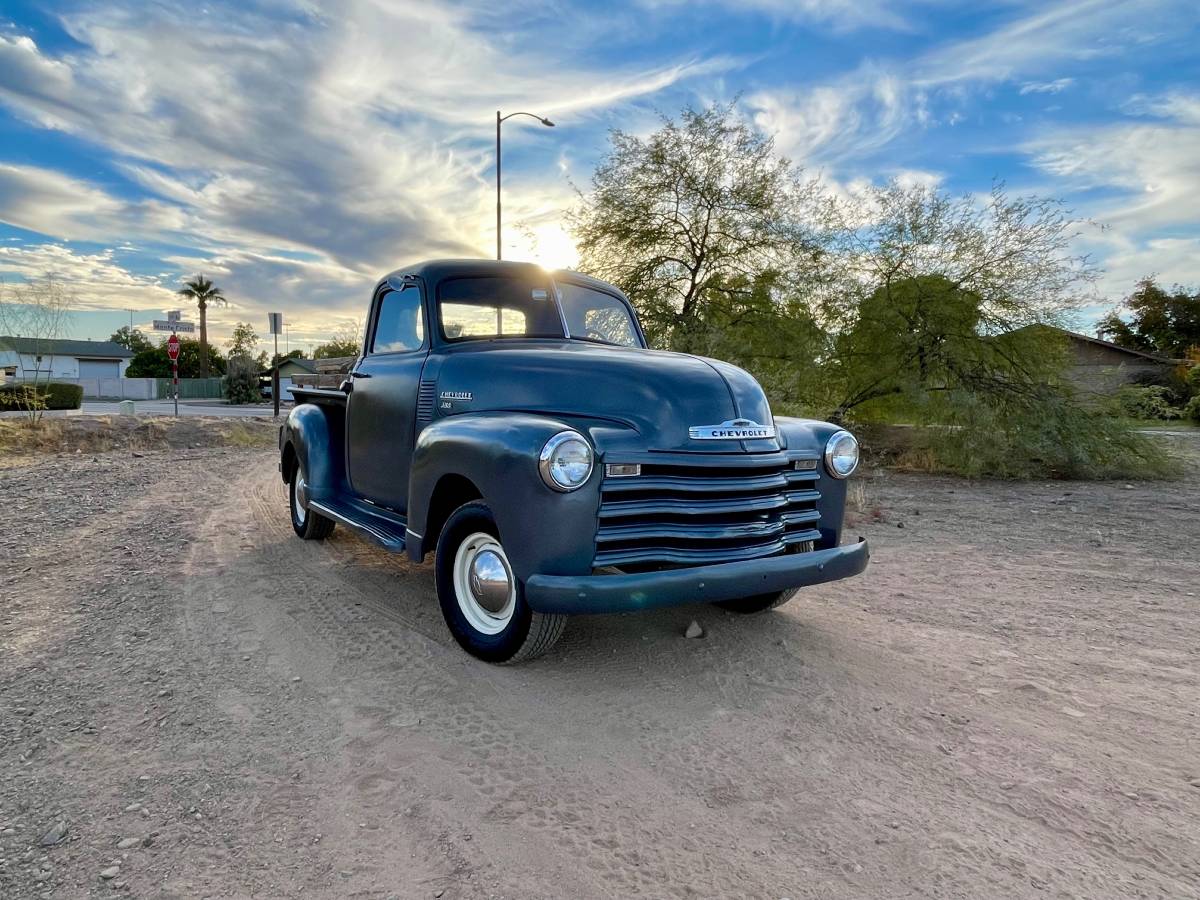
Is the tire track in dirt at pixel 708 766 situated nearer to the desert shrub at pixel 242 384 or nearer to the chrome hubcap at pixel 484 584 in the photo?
the chrome hubcap at pixel 484 584

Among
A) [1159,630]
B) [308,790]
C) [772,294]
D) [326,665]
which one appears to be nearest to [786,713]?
[308,790]

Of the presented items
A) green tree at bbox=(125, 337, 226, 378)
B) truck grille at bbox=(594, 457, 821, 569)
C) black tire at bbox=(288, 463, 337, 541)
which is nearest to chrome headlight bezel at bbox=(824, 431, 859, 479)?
truck grille at bbox=(594, 457, 821, 569)

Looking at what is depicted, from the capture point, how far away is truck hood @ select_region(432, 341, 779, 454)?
3309mm

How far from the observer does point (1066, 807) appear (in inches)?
92.6

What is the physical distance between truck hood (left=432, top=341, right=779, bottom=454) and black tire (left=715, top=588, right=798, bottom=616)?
1099 millimetres

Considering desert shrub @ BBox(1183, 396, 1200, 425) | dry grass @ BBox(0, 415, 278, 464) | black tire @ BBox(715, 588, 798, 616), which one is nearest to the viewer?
black tire @ BBox(715, 588, 798, 616)

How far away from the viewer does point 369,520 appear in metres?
4.72

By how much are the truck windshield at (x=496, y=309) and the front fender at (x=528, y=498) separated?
4.57 ft

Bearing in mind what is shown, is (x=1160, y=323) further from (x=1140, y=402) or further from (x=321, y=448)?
(x=321, y=448)

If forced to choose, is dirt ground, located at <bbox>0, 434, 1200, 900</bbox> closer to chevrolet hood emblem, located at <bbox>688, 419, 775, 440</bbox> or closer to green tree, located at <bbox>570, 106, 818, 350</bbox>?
chevrolet hood emblem, located at <bbox>688, 419, 775, 440</bbox>

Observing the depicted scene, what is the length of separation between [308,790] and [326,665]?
3.66ft

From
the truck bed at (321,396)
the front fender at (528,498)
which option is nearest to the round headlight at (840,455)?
the front fender at (528,498)

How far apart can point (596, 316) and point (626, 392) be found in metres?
1.69

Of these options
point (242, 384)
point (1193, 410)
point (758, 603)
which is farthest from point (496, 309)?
point (242, 384)
